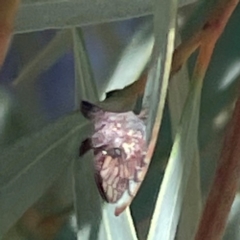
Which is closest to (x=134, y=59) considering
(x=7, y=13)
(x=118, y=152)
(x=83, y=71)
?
(x=83, y=71)

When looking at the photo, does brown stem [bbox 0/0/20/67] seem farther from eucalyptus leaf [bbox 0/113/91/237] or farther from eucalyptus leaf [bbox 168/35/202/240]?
eucalyptus leaf [bbox 168/35/202/240]

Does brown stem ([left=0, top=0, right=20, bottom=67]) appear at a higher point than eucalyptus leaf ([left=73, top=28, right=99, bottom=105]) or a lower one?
lower

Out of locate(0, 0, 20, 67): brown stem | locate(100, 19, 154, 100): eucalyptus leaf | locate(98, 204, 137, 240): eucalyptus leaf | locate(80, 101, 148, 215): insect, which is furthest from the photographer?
locate(100, 19, 154, 100): eucalyptus leaf

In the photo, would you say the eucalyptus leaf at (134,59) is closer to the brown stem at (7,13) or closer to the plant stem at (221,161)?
the plant stem at (221,161)

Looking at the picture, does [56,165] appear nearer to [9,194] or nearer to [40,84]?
[9,194]

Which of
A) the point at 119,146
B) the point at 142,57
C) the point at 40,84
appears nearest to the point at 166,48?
Answer: the point at 119,146

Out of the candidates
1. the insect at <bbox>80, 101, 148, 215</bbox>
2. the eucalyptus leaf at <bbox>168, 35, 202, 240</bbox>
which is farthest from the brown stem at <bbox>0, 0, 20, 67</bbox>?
the eucalyptus leaf at <bbox>168, 35, 202, 240</bbox>

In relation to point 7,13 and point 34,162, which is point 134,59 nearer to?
point 34,162
